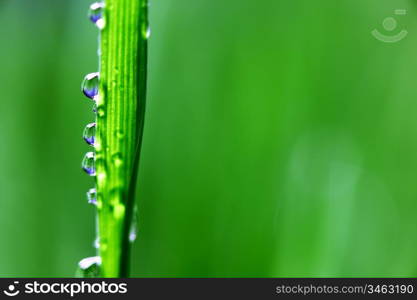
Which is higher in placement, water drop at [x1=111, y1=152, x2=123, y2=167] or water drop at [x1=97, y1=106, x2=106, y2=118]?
water drop at [x1=97, y1=106, x2=106, y2=118]

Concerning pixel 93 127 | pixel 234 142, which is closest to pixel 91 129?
pixel 93 127

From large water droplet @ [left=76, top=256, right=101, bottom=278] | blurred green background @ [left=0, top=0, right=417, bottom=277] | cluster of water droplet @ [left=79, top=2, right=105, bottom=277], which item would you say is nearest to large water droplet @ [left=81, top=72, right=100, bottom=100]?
cluster of water droplet @ [left=79, top=2, right=105, bottom=277]

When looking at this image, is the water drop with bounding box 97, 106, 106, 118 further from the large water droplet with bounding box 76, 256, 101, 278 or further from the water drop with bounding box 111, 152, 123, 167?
the large water droplet with bounding box 76, 256, 101, 278

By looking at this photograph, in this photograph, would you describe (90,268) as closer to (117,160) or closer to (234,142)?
(117,160)

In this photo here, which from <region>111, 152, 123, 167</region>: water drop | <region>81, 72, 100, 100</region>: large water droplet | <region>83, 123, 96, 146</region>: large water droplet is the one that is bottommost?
<region>111, 152, 123, 167</region>: water drop

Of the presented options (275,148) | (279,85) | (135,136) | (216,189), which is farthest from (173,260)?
(135,136)
